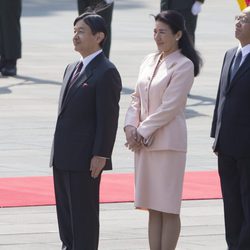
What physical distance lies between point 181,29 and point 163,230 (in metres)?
1.32

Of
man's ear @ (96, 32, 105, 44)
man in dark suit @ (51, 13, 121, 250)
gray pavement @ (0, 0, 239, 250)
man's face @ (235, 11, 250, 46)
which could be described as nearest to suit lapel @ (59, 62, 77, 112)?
man in dark suit @ (51, 13, 121, 250)

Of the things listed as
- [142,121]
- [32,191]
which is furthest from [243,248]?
[32,191]

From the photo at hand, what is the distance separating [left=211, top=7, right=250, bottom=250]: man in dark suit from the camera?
7.26m

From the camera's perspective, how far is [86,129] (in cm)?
696

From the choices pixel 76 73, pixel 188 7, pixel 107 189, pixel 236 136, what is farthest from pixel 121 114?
pixel 76 73

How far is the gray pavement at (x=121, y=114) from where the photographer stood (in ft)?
27.5

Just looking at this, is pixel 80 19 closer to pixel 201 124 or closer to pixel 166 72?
pixel 166 72

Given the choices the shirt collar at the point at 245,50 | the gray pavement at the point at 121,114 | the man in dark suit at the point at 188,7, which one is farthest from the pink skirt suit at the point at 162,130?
the man in dark suit at the point at 188,7

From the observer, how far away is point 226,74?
7422 millimetres

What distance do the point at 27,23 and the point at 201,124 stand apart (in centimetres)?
935

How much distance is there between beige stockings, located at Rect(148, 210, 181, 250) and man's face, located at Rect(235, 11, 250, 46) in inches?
48.5

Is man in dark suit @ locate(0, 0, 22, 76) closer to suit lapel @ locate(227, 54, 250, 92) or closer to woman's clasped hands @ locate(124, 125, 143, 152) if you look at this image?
woman's clasped hands @ locate(124, 125, 143, 152)

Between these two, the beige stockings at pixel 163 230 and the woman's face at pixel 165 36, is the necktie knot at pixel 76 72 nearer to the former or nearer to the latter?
the woman's face at pixel 165 36

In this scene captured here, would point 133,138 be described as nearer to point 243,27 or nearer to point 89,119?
point 89,119
